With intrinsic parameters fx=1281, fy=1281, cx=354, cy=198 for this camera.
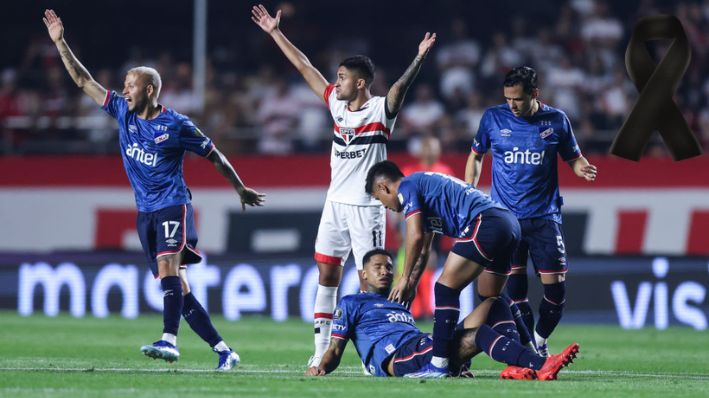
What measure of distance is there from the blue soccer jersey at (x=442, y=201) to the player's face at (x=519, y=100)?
1.49m

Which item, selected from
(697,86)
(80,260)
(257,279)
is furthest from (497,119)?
(697,86)

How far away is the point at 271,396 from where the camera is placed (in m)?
7.61

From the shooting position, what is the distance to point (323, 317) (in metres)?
10.2

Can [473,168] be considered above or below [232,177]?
above

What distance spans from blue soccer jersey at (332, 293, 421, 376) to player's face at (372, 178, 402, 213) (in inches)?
29.2

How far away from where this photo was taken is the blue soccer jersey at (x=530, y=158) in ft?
34.6

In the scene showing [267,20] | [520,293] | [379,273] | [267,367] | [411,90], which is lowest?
[267,367]

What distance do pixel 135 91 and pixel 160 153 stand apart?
1.73 ft

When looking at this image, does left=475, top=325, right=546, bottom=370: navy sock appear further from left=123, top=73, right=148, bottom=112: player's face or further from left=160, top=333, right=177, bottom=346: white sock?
left=123, top=73, right=148, bottom=112: player's face

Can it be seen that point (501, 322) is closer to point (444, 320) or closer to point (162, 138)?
point (444, 320)

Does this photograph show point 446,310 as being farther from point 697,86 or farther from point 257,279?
Answer: point 697,86

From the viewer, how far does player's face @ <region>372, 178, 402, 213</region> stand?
29.6ft

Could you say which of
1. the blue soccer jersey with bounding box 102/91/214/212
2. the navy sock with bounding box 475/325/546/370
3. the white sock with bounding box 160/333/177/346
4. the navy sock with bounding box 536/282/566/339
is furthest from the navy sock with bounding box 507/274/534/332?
the white sock with bounding box 160/333/177/346

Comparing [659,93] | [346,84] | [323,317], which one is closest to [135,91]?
[346,84]
